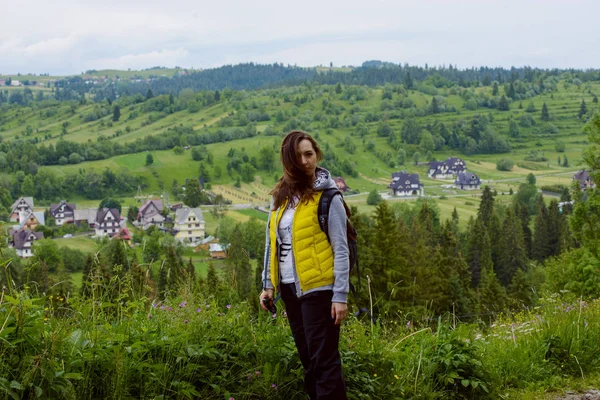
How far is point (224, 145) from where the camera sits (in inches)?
6161

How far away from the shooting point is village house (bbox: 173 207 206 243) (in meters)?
101

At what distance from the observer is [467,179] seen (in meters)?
135

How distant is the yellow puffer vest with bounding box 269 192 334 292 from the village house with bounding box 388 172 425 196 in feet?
421

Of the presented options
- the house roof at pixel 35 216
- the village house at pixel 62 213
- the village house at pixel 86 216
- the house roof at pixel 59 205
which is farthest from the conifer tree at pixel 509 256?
the house roof at pixel 59 205

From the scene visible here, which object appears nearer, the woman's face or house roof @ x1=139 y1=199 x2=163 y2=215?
the woman's face

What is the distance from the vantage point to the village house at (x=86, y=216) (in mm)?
105919

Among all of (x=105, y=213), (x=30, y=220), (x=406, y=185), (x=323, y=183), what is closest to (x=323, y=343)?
(x=323, y=183)

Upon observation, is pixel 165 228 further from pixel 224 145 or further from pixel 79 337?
pixel 79 337

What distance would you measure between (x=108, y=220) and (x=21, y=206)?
2090cm

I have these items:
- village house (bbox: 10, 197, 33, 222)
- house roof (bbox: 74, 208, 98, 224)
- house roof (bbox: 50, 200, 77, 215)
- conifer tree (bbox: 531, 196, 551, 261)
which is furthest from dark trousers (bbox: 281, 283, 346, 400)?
village house (bbox: 10, 197, 33, 222)

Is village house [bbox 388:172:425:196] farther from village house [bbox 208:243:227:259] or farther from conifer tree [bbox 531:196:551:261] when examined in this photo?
conifer tree [bbox 531:196:551:261]

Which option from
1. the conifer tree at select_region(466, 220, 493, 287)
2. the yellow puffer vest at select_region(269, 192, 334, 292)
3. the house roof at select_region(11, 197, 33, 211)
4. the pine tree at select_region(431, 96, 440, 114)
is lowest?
the house roof at select_region(11, 197, 33, 211)

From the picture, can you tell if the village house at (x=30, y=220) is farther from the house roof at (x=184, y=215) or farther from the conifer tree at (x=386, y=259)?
the conifer tree at (x=386, y=259)

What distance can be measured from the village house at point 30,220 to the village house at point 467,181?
8217cm
